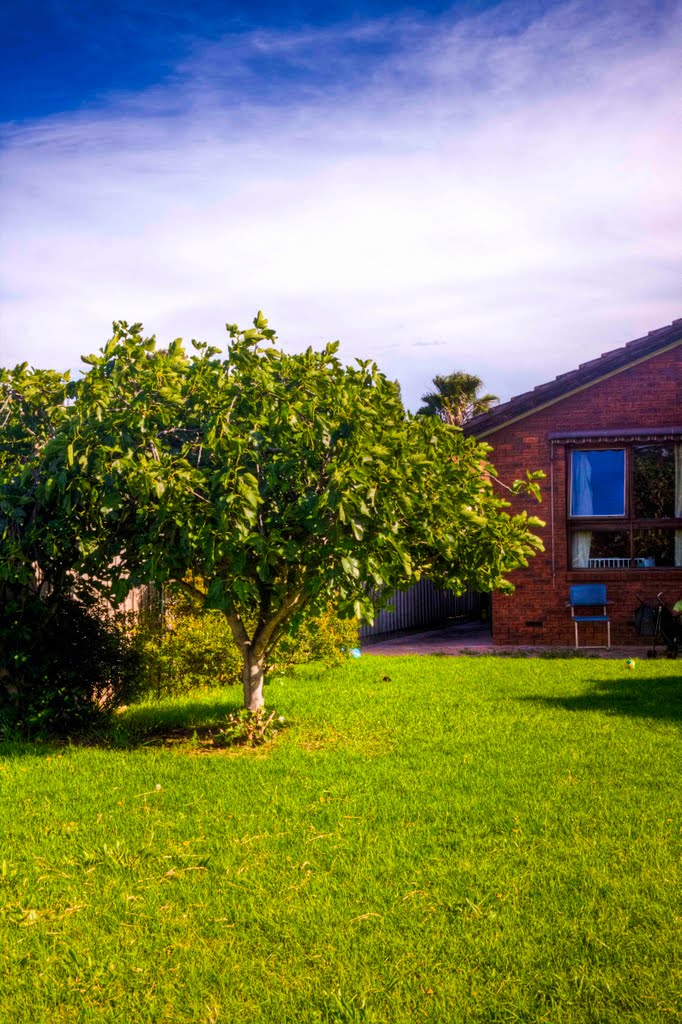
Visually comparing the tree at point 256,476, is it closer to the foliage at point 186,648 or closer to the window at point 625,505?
the foliage at point 186,648

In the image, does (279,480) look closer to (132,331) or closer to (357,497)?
(357,497)

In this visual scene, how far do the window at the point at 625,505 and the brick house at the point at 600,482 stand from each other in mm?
17

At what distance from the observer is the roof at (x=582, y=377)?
16.0 m

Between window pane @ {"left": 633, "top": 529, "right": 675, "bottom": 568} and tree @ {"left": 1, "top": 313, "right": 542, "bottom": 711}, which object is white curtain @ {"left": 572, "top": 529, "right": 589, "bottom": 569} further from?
tree @ {"left": 1, "top": 313, "right": 542, "bottom": 711}

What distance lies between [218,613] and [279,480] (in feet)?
14.3

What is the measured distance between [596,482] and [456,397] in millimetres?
21749

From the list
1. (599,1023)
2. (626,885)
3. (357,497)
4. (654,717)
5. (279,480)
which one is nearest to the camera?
(599,1023)

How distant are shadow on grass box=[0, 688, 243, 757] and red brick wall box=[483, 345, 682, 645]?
7.32 m

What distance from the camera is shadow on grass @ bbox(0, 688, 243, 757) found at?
848 cm

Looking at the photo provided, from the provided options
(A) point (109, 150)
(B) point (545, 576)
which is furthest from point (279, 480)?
(B) point (545, 576)

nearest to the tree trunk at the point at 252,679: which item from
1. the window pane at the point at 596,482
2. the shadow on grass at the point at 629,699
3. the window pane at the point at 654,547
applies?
the shadow on grass at the point at 629,699

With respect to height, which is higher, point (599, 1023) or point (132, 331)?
point (132, 331)

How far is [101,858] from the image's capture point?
5500 millimetres

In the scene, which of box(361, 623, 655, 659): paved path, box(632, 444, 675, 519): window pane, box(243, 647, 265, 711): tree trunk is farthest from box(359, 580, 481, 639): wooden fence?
box(243, 647, 265, 711): tree trunk
